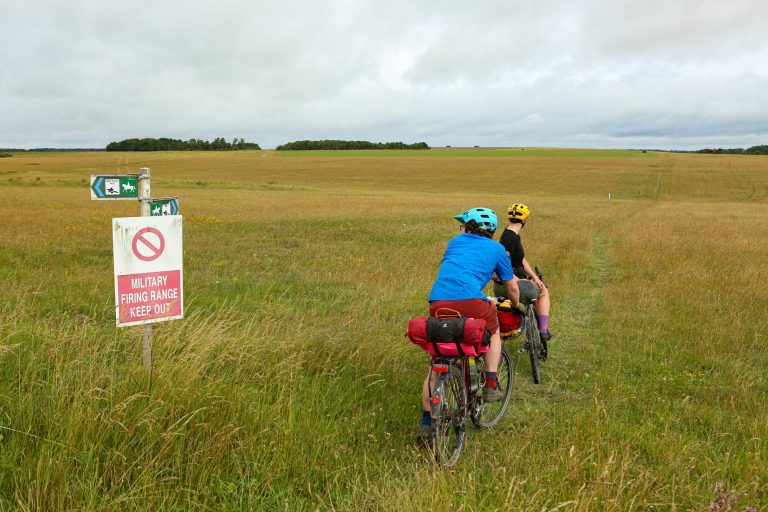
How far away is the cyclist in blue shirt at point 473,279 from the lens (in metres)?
4.11

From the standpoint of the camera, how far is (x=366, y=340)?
558cm

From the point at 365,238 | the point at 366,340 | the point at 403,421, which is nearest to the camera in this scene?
the point at 403,421

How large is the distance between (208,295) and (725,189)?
57.5 meters

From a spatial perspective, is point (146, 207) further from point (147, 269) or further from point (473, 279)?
point (473, 279)

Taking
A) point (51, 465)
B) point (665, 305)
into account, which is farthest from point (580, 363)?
point (51, 465)

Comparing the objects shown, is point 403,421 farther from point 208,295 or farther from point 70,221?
point 70,221

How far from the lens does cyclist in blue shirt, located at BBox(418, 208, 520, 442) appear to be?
13.5 feet

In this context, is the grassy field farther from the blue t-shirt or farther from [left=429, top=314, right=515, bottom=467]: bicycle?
the blue t-shirt

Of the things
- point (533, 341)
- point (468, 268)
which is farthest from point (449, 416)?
point (533, 341)

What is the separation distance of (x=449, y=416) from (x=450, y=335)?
A: 66 cm

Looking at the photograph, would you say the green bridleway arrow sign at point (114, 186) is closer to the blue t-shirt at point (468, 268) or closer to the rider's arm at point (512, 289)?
the blue t-shirt at point (468, 268)

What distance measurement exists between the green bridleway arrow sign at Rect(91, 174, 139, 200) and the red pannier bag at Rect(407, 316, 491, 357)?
7.44 ft

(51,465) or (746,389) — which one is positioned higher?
(51,465)

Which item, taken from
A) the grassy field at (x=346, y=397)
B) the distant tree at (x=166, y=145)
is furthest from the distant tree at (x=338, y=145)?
the grassy field at (x=346, y=397)
